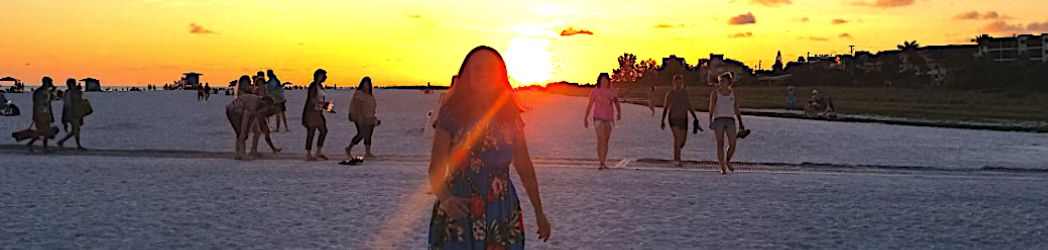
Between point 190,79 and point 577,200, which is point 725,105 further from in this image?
point 190,79

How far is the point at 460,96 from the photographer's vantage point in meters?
4.21

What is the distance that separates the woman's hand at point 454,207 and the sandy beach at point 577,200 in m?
1.12

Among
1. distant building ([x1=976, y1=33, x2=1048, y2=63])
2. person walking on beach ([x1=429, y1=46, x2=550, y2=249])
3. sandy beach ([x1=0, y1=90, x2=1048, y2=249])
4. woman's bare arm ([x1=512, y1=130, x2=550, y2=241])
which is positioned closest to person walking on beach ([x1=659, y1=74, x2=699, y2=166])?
sandy beach ([x1=0, y1=90, x2=1048, y2=249])

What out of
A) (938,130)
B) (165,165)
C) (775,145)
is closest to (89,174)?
(165,165)

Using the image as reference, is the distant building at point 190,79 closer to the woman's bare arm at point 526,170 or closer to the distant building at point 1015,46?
the distant building at point 1015,46

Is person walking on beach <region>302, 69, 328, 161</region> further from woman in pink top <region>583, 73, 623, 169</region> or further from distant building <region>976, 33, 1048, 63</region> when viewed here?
distant building <region>976, 33, 1048, 63</region>

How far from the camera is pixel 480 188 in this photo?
4305 millimetres

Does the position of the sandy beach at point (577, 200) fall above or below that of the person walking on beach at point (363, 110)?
below

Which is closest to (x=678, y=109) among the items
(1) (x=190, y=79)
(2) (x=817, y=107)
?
(2) (x=817, y=107)

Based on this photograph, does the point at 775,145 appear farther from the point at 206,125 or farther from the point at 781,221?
the point at 206,125

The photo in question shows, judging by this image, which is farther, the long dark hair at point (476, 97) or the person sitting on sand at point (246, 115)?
the person sitting on sand at point (246, 115)

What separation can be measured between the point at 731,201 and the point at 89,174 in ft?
27.8

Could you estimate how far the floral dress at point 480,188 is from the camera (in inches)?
167

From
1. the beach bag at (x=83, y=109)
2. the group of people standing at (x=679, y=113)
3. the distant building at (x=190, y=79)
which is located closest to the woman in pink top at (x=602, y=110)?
the group of people standing at (x=679, y=113)
